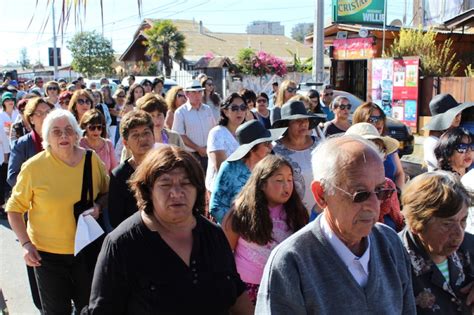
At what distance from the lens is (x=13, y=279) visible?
5.55 metres

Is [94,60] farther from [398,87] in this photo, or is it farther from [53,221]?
[53,221]

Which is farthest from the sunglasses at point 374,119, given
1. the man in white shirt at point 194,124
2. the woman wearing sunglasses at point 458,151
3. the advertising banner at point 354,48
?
the advertising banner at point 354,48

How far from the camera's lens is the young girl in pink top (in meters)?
3.38

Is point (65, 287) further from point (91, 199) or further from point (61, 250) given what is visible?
point (91, 199)

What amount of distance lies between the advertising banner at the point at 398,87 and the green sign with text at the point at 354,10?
12.7 ft

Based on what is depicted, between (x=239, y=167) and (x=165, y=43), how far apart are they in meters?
31.2

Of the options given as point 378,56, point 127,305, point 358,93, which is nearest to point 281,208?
point 127,305

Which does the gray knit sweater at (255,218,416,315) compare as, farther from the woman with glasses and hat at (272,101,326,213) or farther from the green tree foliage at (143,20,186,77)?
the green tree foliage at (143,20,186,77)

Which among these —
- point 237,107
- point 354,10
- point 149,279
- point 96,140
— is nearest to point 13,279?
point 96,140

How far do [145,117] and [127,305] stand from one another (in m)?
2.02

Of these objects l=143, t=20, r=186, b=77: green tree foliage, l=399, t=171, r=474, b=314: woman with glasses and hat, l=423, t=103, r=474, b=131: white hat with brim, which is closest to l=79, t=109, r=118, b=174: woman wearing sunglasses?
l=423, t=103, r=474, b=131: white hat with brim

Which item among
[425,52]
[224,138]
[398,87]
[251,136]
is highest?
[425,52]

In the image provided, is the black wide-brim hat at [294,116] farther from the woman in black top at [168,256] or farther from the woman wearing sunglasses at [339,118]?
the woman in black top at [168,256]

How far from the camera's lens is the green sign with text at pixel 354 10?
21969mm
